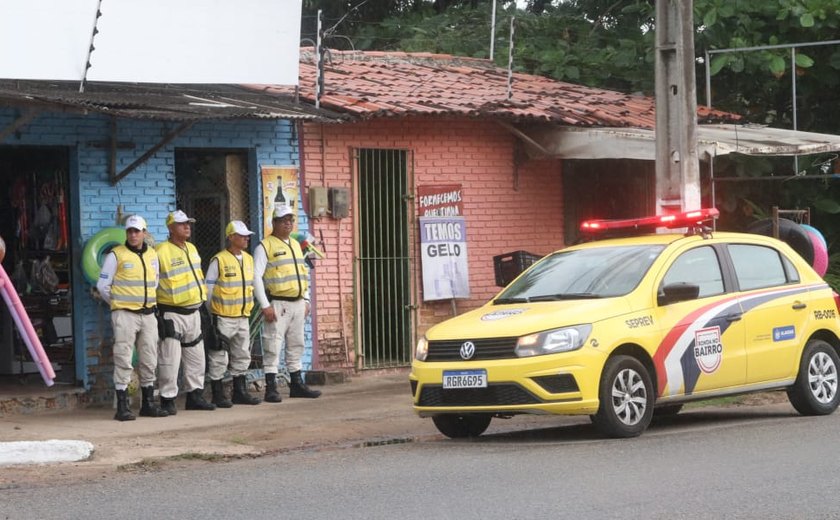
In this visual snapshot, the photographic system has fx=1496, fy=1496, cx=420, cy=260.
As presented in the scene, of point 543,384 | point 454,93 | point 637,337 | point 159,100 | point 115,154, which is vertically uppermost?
point 454,93

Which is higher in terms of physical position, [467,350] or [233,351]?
[467,350]

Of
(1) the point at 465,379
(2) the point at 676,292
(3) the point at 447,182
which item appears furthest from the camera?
(3) the point at 447,182

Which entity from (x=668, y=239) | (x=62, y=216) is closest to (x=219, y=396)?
(x=62, y=216)

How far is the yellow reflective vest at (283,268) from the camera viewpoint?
46.8 feet

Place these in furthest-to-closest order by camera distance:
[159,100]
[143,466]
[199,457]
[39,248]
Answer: [39,248] < [159,100] < [199,457] < [143,466]

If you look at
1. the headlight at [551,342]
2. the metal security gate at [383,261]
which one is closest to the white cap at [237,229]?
the metal security gate at [383,261]

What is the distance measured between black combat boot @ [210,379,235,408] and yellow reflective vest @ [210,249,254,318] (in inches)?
26.1

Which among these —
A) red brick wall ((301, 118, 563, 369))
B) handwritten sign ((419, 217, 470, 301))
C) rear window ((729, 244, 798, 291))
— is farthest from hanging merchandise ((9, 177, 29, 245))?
rear window ((729, 244, 798, 291))

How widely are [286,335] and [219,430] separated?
247 cm

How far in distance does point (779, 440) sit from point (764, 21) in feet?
34.6

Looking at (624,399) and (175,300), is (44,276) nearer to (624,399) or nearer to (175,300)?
(175,300)

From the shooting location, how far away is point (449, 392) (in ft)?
35.6

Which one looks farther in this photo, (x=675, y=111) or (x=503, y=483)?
(x=675, y=111)

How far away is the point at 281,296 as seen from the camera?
47.2 feet
